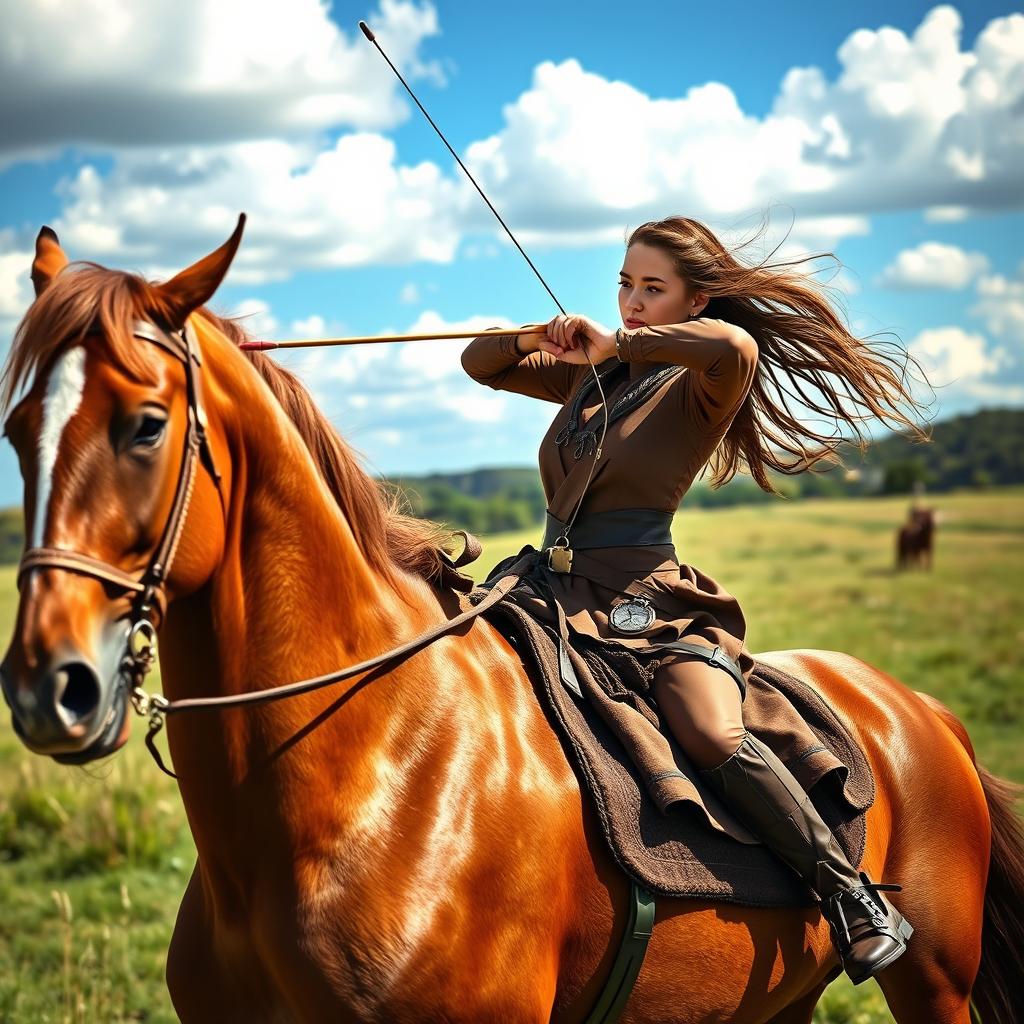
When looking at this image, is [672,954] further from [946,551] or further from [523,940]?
[946,551]

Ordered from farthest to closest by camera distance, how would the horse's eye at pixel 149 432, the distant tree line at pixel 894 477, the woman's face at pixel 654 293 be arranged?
the distant tree line at pixel 894 477
the woman's face at pixel 654 293
the horse's eye at pixel 149 432

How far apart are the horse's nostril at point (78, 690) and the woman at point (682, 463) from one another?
5.62 feet

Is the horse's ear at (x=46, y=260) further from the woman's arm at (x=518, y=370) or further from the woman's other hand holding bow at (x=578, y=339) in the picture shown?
the woman's arm at (x=518, y=370)

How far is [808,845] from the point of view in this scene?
362 cm

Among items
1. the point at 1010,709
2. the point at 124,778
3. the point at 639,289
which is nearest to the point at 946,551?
the point at 1010,709

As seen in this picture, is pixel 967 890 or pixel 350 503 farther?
pixel 967 890

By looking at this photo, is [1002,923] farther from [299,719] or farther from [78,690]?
[78,690]

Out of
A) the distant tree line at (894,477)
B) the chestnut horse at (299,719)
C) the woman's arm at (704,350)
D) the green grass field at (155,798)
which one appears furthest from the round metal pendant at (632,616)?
the distant tree line at (894,477)

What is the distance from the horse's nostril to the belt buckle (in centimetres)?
182

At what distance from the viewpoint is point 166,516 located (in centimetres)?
257

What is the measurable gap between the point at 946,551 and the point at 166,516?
4632cm

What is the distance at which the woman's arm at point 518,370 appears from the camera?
4332mm

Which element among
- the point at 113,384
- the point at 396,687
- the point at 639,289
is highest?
the point at 639,289

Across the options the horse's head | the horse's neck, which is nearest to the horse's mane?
the horse's head
